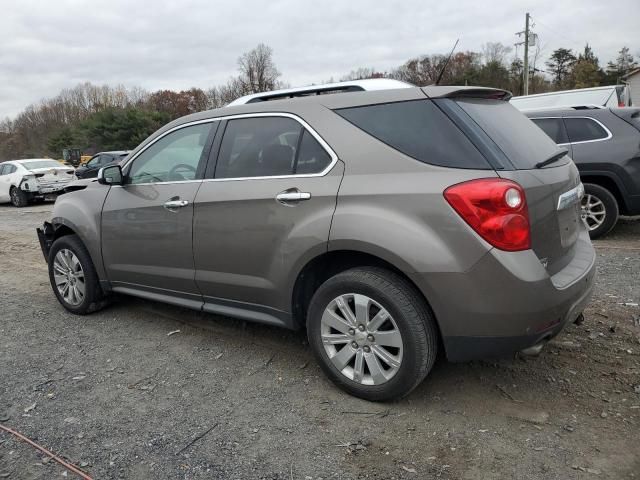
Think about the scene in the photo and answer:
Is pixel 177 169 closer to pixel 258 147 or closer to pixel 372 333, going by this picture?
pixel 258 147

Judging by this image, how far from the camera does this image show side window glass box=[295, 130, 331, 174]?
3004 mm

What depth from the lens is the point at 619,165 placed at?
627cm

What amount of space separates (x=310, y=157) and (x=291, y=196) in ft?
0.88

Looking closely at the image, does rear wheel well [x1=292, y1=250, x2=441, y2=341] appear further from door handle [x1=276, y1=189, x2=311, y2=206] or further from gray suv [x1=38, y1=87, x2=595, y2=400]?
door handle [x1=276, y1=189, x2=311, y2=206]

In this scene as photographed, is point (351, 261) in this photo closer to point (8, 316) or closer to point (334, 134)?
point (334, 134)

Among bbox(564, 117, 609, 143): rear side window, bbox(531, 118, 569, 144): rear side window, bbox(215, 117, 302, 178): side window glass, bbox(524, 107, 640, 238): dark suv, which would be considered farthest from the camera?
bbox(531, 118, 569, 144): rear side window

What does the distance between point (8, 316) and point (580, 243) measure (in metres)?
4.90

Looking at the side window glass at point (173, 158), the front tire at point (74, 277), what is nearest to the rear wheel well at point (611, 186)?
the side window glass at point (173, 158)

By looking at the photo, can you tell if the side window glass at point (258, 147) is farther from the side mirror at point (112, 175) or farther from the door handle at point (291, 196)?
the side mirror at point (112, 175)

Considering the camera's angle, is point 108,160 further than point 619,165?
Yes

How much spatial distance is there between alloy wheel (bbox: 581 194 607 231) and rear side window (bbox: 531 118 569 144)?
88 centimetres

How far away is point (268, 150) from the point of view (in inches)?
129

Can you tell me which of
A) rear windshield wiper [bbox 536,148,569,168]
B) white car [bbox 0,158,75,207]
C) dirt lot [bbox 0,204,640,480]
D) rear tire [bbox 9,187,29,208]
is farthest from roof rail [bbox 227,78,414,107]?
rear tire [bbox 9,187,29,208]

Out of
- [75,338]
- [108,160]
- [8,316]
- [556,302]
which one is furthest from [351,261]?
[108,160]
